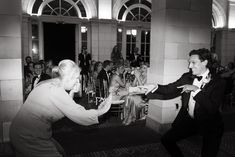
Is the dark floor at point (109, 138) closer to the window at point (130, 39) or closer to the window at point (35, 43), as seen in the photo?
the window at point (35, 43)

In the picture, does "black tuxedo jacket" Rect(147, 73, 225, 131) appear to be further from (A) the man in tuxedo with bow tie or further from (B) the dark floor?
(B) the dark floor

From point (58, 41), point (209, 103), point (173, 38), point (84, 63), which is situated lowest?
point (209, 103)

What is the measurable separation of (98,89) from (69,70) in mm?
4794

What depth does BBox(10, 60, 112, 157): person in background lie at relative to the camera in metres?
2.12

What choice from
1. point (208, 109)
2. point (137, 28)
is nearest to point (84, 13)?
point (137, 28)

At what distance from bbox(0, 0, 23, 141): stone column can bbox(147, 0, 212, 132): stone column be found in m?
2.78

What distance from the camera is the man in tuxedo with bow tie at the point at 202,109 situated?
9.31ft

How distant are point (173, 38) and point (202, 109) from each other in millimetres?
2611

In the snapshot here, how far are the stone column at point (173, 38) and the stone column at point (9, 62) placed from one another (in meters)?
2.78

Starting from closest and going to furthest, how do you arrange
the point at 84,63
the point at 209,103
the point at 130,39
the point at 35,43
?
the point at 209,103
the point at 84,63
the point at 35,43
the point at 130,39

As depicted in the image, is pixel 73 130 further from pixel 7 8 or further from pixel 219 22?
pixel 219 22

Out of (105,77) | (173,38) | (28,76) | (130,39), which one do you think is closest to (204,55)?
(173,38)

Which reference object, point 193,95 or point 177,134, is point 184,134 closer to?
point 177,134

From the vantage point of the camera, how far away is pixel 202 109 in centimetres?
290
